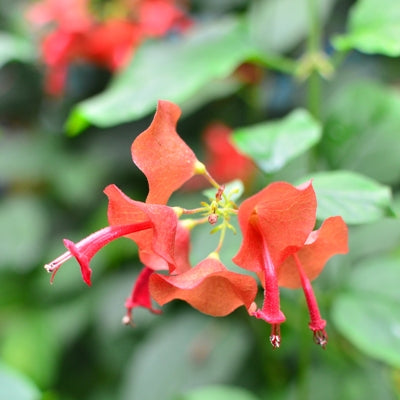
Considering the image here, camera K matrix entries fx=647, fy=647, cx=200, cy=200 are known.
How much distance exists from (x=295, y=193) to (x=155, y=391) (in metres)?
0.71

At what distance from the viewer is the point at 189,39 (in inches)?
37.6

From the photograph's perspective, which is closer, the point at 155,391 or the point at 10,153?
the point at 155,391

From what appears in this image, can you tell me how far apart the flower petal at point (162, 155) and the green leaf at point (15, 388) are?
282mm

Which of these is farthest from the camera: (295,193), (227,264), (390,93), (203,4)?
(203,4)

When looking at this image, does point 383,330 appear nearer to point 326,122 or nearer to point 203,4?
point 326,122

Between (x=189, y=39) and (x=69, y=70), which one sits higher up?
(x=189, y=39)

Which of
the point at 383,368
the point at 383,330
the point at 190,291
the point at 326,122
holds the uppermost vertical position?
the point at 190,291

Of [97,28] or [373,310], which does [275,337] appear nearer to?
[373,310]

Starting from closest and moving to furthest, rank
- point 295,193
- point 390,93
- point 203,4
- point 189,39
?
point 295,193, point 390,93, point 189,39, point 203,4

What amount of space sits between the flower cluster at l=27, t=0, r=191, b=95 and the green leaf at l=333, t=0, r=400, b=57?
17.1 inches

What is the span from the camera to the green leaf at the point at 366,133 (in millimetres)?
763

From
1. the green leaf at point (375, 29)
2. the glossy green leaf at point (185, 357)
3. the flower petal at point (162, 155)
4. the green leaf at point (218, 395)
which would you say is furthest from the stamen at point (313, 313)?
the glossy green leaf at point (185, 357)

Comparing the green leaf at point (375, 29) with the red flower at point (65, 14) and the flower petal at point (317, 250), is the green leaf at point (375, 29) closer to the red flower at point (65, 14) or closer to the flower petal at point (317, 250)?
the flower petal at point (317, 250)

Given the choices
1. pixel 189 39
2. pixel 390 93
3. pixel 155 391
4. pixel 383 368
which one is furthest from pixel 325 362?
pixel 189 39
